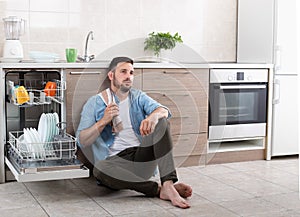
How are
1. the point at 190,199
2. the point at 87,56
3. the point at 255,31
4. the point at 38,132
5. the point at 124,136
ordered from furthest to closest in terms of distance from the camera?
the point at 255,31 < the point at 87,56 < the point at 38,132 < the point at 124,136 < the point at 190,199

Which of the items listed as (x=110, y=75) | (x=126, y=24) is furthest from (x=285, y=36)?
(x=110, y=75)

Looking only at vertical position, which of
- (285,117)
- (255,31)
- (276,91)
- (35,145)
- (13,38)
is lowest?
(35,145)

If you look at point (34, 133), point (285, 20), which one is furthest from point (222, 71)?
point (34, 133)

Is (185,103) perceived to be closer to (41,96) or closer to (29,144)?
(41,96)

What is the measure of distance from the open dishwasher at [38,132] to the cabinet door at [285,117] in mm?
1916

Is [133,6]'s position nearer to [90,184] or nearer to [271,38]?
[271,38]

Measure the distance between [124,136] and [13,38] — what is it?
1322 mm

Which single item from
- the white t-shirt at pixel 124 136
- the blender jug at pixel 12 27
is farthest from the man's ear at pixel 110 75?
the blender jug at pixel 12 27

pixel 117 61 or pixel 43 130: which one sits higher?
pixel 117 61

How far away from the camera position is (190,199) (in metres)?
3.26

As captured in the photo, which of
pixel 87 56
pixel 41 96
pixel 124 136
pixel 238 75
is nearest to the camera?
pixel 124 136

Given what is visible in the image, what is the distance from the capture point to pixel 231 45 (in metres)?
5.04

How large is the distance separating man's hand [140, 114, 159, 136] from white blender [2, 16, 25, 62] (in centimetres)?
120

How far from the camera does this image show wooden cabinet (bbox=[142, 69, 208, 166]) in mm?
3975
